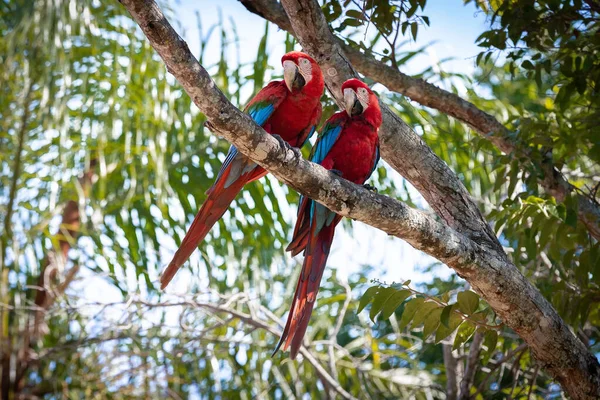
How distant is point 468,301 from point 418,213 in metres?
0.32

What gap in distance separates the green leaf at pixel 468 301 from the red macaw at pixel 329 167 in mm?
407

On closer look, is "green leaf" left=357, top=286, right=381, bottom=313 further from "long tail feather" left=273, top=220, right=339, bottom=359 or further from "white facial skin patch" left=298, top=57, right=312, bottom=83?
"white facial skin patch" left=298, top=57, right=312, bottom=83

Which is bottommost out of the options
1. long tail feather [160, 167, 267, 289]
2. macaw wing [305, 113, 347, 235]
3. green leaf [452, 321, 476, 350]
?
green leaf [452, 321, 476, 350]

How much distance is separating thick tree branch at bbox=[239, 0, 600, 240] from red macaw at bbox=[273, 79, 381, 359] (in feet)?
1.12

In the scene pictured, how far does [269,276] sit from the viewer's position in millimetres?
3330

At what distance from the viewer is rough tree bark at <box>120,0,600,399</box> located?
4.33 feet

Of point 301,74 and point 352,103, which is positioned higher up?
point 301,74

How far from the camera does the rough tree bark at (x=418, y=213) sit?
52.0 inches

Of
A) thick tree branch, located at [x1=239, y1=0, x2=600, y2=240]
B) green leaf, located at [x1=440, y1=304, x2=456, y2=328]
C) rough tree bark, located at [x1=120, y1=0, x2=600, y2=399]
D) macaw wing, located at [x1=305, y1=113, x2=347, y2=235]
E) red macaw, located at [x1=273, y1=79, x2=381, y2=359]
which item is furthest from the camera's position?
thick tree branch, located at [x1=239, y1=0, x2=600, y2=240]

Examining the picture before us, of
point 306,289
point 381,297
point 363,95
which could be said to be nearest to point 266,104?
point 363,95

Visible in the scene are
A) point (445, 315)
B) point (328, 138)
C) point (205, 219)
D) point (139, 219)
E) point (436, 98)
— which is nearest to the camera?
point (445, 315)

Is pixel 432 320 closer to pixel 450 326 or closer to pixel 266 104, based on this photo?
pixel 450 326

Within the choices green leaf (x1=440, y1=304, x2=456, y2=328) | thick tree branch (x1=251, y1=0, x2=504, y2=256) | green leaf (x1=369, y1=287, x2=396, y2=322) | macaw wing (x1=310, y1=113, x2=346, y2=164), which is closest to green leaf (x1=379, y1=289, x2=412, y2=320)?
green leaf (x1=369, y1=287, x2=396, y2=322)

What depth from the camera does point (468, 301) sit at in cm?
176
